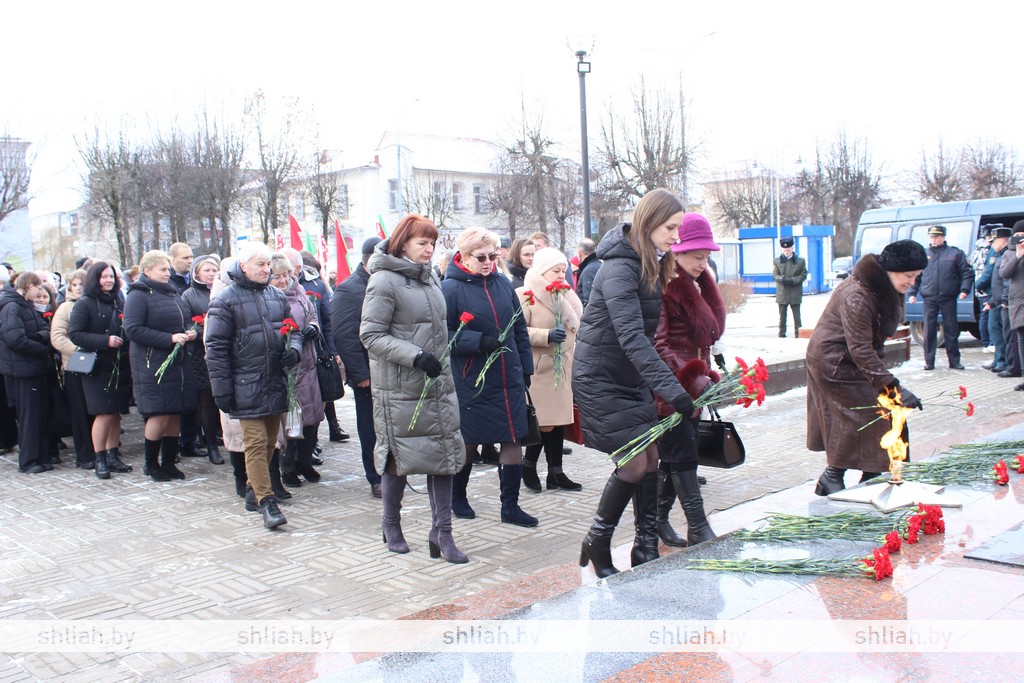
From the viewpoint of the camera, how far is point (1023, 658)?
10.8ft

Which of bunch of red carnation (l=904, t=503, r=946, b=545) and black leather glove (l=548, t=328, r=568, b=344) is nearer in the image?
bunch of red carnation (l=904, t=503, r=946, b=545)

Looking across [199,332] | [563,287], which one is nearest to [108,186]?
[199,332]

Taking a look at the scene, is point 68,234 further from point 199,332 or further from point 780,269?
point 199,332

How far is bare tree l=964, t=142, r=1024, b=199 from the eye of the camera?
47.2m

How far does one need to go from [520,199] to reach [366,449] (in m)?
31.0

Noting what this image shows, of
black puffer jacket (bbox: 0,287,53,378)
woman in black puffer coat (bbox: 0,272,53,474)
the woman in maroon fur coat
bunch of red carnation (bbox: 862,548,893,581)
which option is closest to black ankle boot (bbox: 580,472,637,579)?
the woman in maroon fur coat

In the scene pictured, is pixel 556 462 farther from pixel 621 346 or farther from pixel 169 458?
pixel 169 458

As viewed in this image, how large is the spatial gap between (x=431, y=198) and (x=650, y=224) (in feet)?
143

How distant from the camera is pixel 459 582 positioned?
5008 millimetres

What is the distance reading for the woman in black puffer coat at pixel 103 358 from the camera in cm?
812

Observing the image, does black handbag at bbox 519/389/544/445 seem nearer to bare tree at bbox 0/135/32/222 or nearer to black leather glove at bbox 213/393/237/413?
black leather glove at bbox 213/393/237/413

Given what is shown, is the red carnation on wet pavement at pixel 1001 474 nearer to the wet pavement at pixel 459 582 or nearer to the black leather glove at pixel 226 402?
the wet pavement at pixel 459 582

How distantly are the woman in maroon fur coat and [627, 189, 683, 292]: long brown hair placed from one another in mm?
493

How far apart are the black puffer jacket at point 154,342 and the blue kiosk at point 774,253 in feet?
110
